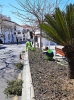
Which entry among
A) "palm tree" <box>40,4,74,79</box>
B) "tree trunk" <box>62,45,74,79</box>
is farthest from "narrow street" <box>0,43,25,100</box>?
"palm tree" <box>40,4,74,79</box>

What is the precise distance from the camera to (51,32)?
5594 mm

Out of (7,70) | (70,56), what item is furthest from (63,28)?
(7,70)

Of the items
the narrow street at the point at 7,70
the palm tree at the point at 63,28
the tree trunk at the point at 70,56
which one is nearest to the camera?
the palm tree at the point at 63,28

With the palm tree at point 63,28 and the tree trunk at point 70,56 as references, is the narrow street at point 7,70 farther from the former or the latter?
the palm tree at point 63,28

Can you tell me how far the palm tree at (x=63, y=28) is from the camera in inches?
212

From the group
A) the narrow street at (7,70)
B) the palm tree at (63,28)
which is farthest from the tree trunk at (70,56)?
the narrow street at (7,70)

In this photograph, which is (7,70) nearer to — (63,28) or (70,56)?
(70,56)

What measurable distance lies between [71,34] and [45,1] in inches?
337

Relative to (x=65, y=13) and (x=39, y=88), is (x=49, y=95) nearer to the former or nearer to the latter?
(x=39, y=88)

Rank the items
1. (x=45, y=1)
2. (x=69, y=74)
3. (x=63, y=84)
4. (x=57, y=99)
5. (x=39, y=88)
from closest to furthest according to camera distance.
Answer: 1. (x=57, y=99)
2. (x=39, y=88)
3. (x=63, y=84)
4. (x=69, y=74)
5. (x=45, y=1)

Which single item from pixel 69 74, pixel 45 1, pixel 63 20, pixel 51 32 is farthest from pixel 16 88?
pixel 45 1

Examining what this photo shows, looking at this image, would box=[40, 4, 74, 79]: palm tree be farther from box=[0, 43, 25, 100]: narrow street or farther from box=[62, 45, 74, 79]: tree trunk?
box=[0, 43, 25, 100]: narrow street

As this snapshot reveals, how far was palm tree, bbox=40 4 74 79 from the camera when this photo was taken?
5.38 metres

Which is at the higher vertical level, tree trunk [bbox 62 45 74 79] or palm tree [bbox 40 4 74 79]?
palm tree [bbox 40 4 74 79]
